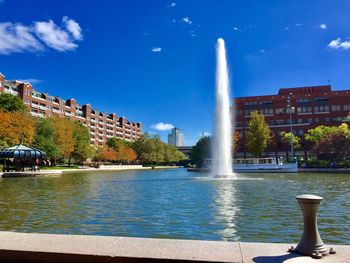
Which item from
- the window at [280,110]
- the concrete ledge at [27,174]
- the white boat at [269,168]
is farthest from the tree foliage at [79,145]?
the window at [280,110]

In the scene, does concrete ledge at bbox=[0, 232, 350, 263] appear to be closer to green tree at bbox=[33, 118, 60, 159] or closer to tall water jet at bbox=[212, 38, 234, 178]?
tall water jet at bbox=[212, 38, 234, 178]

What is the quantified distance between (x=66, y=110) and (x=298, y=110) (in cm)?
8969

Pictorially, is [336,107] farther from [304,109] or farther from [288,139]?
[288,139]

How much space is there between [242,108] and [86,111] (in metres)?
80.0

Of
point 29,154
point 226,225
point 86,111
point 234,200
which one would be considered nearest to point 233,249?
point 226,225

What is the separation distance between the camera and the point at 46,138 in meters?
77.2

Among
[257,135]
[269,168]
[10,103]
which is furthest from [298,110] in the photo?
[10,103]

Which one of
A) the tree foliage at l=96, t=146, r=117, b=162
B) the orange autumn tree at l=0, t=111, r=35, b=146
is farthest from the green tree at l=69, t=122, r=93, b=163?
the tree foliage at l=96, t=146, r=117, b=162

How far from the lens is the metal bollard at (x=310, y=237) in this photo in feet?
18.7

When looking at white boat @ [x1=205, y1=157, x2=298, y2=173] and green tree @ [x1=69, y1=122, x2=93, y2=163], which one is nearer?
white boat @ [x1=205, y1=157, x2=298, y2=173]

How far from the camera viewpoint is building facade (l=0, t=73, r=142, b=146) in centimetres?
11138

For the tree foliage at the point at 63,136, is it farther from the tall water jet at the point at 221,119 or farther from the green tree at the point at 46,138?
the tall water jet at the point at 221,119

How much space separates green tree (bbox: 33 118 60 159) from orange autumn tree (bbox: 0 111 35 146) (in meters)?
5.91

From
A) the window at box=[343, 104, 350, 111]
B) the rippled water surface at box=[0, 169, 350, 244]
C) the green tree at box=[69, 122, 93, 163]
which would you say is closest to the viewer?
the rippled water surface at box=[0, 169, 350, 244]
